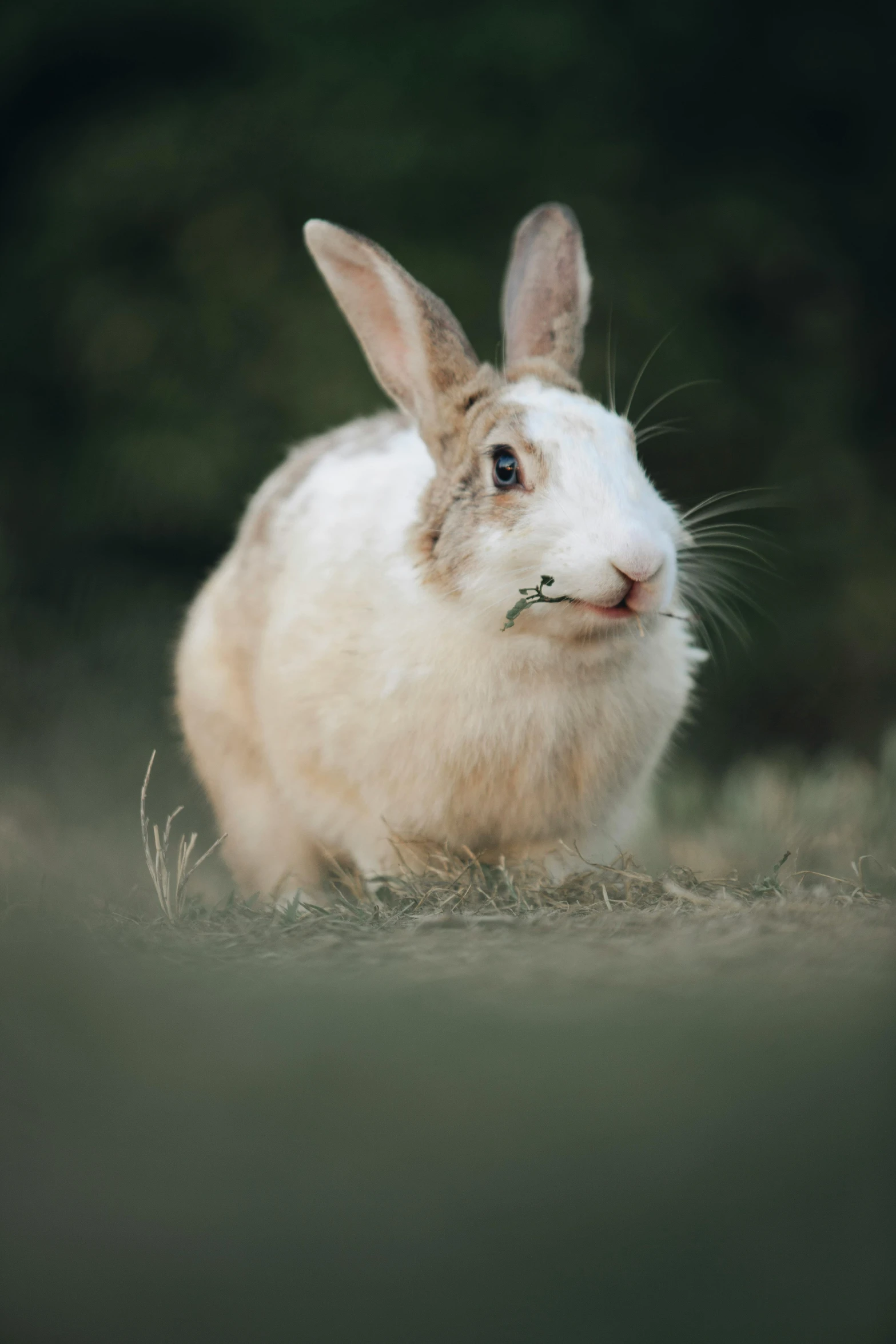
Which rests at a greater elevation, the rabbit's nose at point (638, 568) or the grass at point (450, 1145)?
the rabbit's nose at point (638, 568)

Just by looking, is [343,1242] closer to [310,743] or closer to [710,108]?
[310,743]

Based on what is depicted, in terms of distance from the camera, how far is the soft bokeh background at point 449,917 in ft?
4.53

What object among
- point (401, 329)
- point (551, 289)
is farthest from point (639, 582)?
point (551, 289)

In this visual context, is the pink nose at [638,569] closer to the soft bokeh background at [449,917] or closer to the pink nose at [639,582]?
the pink nose at [639,582]

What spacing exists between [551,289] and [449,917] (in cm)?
149

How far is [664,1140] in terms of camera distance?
139 cm

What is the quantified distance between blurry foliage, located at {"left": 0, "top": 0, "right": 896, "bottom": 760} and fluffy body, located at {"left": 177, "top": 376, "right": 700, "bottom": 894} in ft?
1.22

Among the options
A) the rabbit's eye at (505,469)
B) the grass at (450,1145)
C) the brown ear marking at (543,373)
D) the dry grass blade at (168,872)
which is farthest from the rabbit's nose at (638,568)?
the dry grass blade at (168,872)

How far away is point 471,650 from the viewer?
239 centimetres

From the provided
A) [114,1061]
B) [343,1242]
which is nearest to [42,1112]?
[114,1061]

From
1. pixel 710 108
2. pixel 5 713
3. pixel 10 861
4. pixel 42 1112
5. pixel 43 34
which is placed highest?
pixel 43 34

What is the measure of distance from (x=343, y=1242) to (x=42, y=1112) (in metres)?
A: 0.37

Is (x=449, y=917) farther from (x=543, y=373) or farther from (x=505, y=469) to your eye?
(x=543, y=373)

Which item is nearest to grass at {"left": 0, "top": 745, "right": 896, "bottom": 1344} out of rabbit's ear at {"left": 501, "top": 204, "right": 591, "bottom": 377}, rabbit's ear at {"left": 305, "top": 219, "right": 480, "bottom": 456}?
rabbit's ear at {"left": 305, "top": 219, "right": 480, "bottom": 456}
